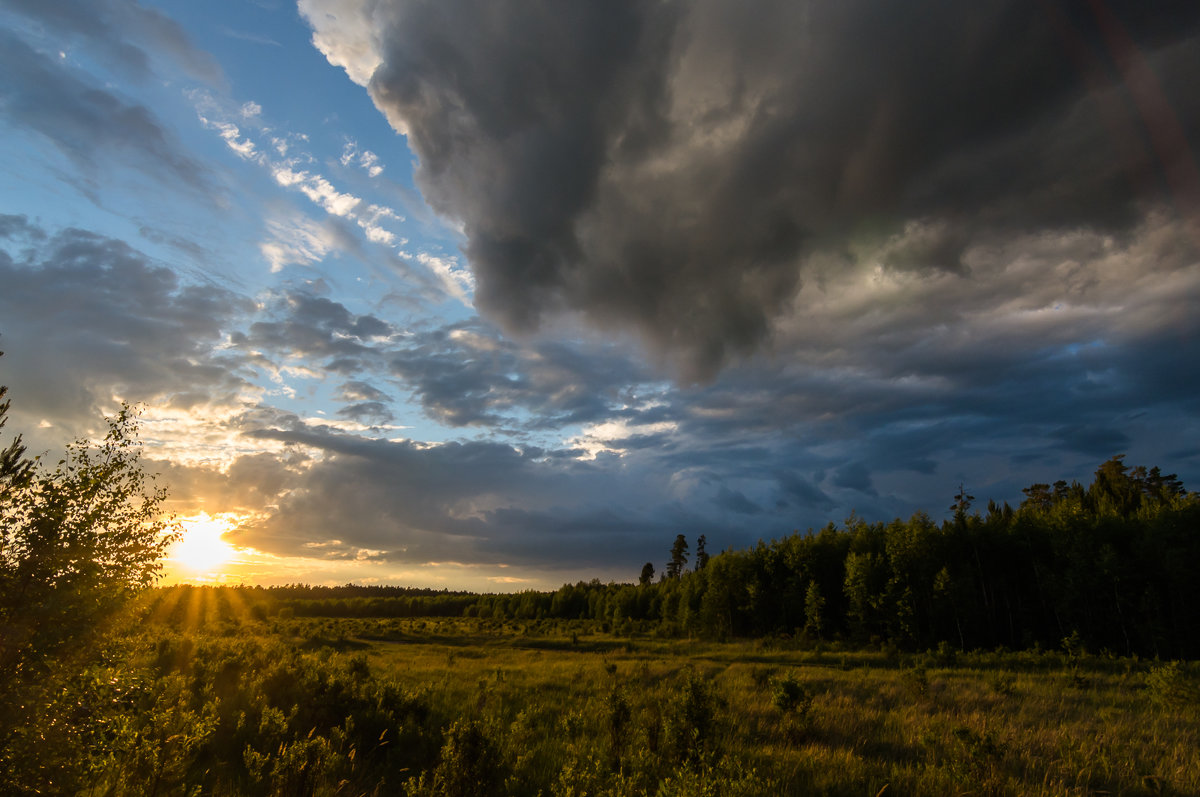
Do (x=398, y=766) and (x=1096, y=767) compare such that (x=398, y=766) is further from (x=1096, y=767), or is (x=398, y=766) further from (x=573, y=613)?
(x=573, y=613)

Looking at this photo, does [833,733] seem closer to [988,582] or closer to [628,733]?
[628,733]

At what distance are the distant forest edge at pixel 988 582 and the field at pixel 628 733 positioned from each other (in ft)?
79.2

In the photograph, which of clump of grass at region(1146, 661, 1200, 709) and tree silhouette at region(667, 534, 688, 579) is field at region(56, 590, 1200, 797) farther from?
tree silhouette at region(667, 534, 688, 579)

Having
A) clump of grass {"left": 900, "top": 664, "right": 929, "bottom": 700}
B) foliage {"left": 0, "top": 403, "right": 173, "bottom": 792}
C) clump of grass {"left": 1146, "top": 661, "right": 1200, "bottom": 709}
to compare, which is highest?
foliage {"left": 0, "top": 403, "right": 173, "bottom": 792}

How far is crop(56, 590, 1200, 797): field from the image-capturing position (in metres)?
8.82

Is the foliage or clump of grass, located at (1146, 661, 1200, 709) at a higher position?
the foliage

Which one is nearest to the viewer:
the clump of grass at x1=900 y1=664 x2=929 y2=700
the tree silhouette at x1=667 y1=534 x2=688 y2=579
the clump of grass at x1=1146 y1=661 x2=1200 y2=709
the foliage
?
the foliage

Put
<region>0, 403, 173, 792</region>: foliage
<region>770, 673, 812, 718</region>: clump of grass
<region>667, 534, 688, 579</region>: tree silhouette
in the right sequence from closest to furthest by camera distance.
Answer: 1. <region>0, 403, 173, 792</region>: foliage
2. <region>770, 673, 812, 718</region>: clump of grass
3. <region>667, 534, 688, 579</region>: tree silhouette

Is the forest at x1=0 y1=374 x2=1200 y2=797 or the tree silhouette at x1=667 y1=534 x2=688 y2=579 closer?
the forest at x1=0 y1=374 x2=1200 y2=797

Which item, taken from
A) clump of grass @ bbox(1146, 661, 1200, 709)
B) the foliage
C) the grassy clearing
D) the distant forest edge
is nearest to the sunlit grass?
the grassy clearing

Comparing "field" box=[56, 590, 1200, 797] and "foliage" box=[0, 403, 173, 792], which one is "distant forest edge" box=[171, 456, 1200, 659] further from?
"foliage" box=[0, 403, 173, 792]

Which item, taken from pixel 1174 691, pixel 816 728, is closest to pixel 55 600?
pixel 816 728

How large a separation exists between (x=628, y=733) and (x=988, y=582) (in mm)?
51997

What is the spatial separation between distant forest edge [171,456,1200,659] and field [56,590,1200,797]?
24.1m
